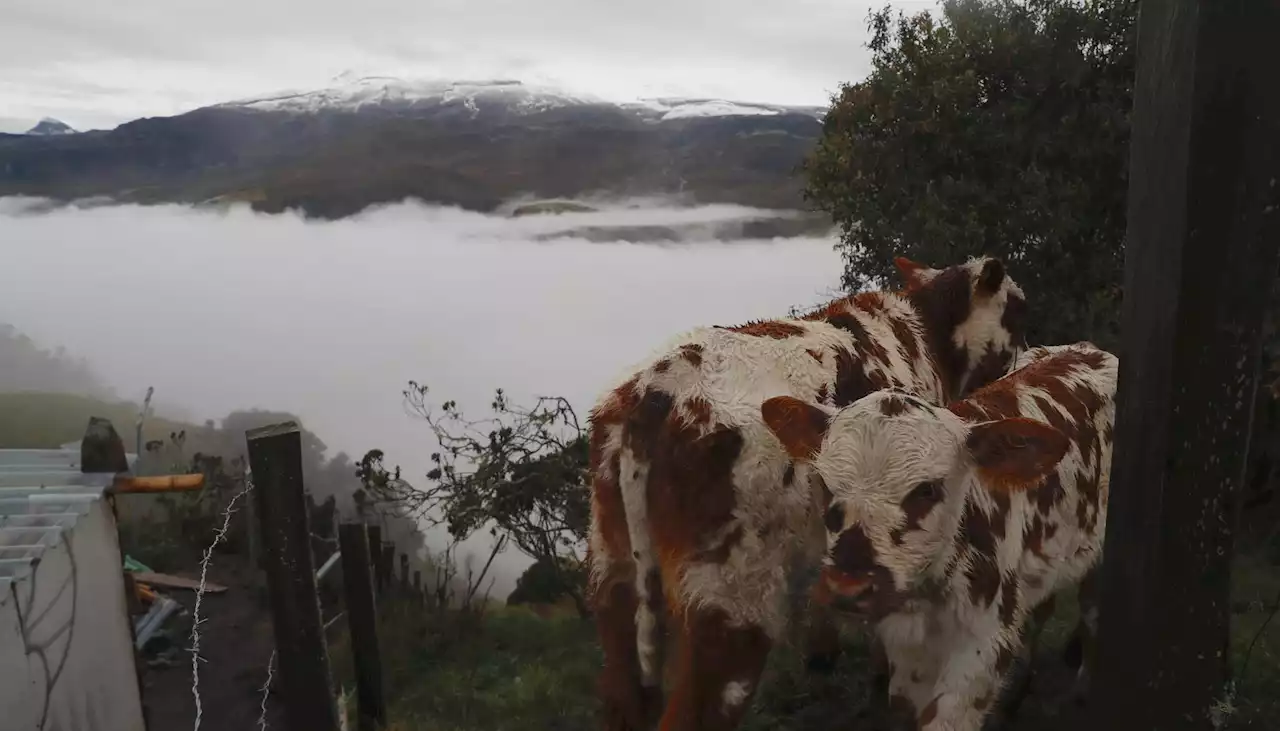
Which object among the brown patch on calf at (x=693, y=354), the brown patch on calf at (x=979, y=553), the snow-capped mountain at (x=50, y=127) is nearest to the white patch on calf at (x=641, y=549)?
the brown patch on calf at (x=693, y=354)

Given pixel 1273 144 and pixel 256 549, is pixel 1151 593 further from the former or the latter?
pixel 256 549

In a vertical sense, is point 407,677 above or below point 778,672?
below

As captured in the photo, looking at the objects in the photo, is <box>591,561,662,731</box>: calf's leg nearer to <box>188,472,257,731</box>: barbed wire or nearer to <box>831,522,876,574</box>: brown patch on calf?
<box>831,522,876,574</box>: brown patch on calf

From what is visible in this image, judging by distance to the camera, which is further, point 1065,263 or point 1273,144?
point 1065,263

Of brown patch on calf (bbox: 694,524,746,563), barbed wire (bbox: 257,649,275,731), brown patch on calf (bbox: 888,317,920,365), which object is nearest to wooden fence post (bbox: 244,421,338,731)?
barbed wire (bbox: 257,649,275,731)

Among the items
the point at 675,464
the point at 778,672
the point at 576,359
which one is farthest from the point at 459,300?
the point at 675,464

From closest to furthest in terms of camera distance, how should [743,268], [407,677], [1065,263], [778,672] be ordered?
1. [778,672]
2. [407,677]
3. [1065,263]
4. [743,268]

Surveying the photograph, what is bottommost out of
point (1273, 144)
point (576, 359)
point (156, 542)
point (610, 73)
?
point (156, 542)
